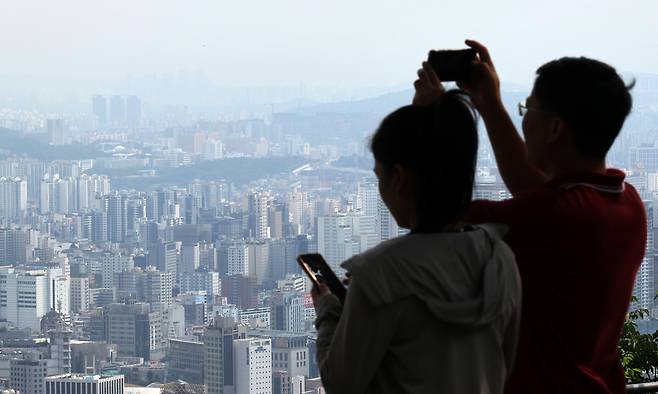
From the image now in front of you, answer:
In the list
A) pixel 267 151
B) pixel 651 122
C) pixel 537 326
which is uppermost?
pixel 267 151

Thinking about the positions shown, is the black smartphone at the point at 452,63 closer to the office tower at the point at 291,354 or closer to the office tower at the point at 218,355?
the office tower at the point at 291,354

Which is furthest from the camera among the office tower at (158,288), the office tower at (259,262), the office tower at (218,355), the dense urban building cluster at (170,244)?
the office tower at (259,262)

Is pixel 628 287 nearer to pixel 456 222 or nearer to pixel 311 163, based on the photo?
pixel 456 222

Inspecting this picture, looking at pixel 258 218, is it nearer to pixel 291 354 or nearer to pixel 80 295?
pixel 80 295

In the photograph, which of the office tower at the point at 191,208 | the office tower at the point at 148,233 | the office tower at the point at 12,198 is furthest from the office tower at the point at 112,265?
the office tower at the point at 12,198

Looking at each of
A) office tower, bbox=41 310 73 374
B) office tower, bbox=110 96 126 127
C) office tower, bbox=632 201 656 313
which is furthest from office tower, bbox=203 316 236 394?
office tower, bbox=110 96 126 127

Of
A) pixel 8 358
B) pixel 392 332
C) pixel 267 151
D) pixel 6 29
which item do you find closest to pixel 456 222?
pixel 392 332
